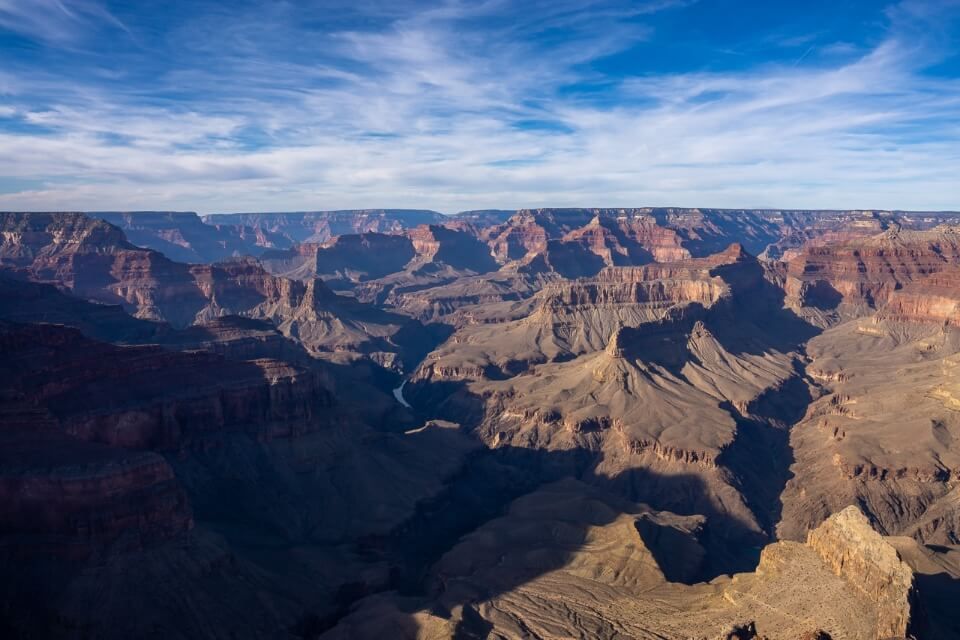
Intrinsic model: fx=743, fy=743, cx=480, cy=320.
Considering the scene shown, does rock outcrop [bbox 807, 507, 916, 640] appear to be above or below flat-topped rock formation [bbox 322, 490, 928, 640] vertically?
above

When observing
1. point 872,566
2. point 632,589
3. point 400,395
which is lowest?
point 400,395

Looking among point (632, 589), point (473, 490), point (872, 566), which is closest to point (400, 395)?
point (473, 490)

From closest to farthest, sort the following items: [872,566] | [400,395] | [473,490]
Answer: [872,566] → [473,490] → [400,395]

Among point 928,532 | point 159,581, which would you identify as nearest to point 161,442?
point 159,581

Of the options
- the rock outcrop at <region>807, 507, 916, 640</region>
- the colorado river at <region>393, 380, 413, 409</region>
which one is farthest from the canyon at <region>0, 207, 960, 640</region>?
the colorado river at <region>393, 380, 413, 409</region>

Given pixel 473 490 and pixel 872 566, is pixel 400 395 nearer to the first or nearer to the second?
pixel 473 490

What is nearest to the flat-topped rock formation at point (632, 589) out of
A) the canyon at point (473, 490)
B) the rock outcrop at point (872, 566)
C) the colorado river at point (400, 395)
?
the rock outcrop at point (872, 566)

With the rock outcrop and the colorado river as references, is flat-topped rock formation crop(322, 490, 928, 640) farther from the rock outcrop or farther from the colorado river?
the colorado river

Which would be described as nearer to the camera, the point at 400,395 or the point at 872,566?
the point at 872,566

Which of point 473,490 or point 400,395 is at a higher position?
point 473,490

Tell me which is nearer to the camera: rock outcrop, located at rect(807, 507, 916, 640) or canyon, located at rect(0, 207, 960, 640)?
rock outcrop, located at rect(807, 507, 916, 640)

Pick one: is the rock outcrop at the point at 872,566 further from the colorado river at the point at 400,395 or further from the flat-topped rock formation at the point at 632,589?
the colorado river at the point at 400,395

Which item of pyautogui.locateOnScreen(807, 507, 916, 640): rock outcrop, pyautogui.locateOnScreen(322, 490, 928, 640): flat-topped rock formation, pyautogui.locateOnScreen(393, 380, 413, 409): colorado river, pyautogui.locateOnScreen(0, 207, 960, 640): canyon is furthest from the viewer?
pyautogui.locateOnScreen(393, 380, 413, 409): colorado river
